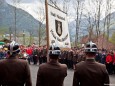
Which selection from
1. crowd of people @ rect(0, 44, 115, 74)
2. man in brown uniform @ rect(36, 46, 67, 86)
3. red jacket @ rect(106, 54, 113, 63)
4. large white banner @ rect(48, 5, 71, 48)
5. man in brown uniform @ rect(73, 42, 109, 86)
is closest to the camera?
man in brown uniform @ rect(73, 42, 109, 86)

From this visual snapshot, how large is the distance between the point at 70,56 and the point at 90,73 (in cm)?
2219

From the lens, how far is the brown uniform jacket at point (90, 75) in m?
6.54

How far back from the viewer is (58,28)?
10305 mm

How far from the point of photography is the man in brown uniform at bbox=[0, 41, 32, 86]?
6.89m

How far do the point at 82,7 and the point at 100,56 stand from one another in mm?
21213

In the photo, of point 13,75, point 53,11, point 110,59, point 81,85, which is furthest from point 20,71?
point 110,59

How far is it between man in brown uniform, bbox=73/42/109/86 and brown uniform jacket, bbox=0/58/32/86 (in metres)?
0.94

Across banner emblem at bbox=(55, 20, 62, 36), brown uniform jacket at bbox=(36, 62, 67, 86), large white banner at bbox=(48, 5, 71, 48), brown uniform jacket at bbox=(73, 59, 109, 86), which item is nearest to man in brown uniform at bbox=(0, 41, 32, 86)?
brown uniform jacket at bbox=(36, 62, 67, 86)

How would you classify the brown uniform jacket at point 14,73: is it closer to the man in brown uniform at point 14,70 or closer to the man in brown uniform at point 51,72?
the man in brown uniform at point 14,70

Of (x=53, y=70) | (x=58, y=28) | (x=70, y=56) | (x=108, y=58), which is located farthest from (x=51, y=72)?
(x=70, y=56)

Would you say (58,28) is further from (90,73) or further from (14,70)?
(90,73)

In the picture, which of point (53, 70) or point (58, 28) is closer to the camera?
point (53, 70)

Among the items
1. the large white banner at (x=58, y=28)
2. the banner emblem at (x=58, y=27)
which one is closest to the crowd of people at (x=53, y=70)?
the large white banner at (x=58, y=28)

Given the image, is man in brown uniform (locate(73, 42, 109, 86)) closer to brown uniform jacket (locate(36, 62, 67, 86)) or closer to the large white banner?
brown uniform jacket (locate(36, 62, 67, 86))
